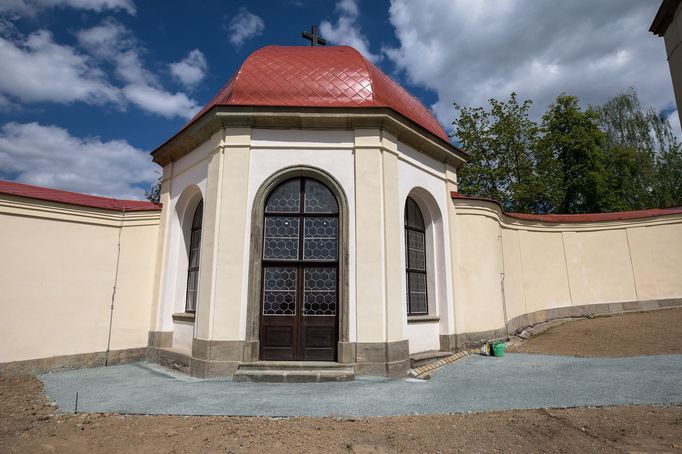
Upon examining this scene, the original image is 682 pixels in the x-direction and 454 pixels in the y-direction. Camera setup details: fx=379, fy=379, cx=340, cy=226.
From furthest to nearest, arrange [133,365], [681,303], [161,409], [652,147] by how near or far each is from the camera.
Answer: [652,147] → [681,303] → [133,365] → [161,409]

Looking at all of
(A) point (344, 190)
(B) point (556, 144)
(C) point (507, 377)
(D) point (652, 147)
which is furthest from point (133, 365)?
(D) point (652, 147)

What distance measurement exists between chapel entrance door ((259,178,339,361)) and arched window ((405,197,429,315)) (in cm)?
210

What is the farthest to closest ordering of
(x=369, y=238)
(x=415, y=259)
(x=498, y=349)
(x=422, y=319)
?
(x=415, y=259)
(x=498, y=349)
(x=422, y=319)
(x=369, y=238)

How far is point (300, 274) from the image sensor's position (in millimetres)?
7684

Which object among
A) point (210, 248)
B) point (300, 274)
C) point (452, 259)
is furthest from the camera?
point (452, 259)

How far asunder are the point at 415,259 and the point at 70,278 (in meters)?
7.77

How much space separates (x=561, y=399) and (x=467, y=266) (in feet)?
14.9

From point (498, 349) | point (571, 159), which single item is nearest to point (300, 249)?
point (498, 349)

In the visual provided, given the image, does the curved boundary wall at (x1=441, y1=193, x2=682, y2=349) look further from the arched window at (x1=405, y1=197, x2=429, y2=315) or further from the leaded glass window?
the leaded glass window

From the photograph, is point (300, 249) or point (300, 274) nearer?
point (300, 274)

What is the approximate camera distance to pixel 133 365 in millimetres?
8656

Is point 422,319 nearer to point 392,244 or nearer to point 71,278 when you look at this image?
point 392,244

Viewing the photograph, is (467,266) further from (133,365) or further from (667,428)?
(133,365)

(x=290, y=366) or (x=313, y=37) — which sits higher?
(x=313, y=37)
